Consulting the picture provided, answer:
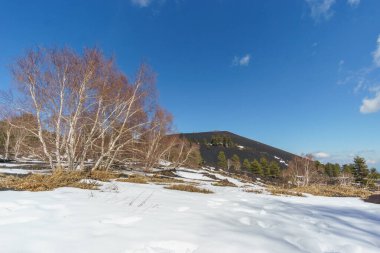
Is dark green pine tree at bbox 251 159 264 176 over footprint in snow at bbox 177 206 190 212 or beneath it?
over

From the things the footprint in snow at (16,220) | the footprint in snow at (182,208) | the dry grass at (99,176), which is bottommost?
the footprint in snow at (16,220)

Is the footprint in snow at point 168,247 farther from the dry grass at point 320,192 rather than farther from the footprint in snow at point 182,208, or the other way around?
the dry grass at point 320,192

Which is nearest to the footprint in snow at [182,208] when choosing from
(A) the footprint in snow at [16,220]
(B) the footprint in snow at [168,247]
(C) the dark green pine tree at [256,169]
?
(B) the footprint in snow at [168,247]

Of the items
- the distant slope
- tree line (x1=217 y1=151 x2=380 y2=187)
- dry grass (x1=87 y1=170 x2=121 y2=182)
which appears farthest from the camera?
the distant slope

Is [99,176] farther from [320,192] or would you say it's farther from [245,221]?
[320,192]

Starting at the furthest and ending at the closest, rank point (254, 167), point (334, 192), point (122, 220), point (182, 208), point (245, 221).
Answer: point (254, 167) → point (334, 192) → point (182, 208) → point (245, 221) → point (122, 220)

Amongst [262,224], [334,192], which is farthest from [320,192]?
[262,224]

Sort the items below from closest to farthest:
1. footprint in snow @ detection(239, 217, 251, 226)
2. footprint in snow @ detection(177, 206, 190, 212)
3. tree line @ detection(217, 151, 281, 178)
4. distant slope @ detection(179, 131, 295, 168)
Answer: footprint in snow @ detection(239, 217, 251, 226) → footprint in snow @ detection(177, 206, 190, 212) → tree line @ detection(217, 151, 281, 178) → distant slope @ detection(179, 131, 295, 168)

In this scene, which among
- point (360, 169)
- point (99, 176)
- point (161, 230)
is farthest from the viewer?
point (360, 169)

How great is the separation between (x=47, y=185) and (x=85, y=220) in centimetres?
378

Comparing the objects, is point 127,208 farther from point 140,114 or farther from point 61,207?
point 140,114

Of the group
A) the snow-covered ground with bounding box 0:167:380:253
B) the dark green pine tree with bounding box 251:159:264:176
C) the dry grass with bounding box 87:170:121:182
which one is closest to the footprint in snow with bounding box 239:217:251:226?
the snow-covered ground with bounding box 0:167:380:253

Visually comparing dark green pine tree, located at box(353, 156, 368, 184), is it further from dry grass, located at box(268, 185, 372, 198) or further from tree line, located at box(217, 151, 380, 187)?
dry grass, located at box(268, 185, 372, 198)

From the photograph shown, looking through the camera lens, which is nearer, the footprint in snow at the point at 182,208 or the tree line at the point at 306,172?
the footprint in snow at the point at 182,208
